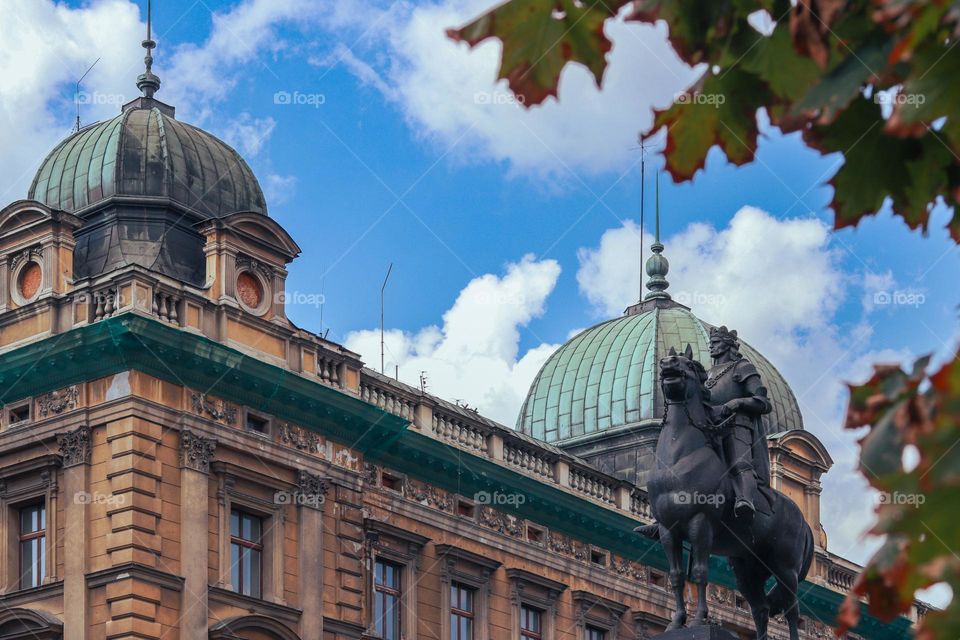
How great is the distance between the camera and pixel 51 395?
34625 millimetres

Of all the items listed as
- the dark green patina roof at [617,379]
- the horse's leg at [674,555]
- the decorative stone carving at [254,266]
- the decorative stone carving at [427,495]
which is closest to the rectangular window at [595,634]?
the decorative stone carving at [427,495]

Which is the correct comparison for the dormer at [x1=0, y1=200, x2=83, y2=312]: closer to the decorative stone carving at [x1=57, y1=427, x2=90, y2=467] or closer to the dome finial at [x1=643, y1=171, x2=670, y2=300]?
the decorative stone carving at [x1=57, y1=427, x2=90, y2=467]

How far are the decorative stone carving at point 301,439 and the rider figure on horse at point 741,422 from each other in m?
17.6

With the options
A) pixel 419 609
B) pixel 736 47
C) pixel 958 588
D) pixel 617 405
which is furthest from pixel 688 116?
pixel 617 405

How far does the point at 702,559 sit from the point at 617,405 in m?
33.8

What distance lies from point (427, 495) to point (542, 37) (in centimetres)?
3359

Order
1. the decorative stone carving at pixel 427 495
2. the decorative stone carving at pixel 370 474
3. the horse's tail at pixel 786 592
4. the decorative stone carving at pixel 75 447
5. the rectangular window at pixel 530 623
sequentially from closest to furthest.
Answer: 1. the horse's tail at pixel 786 592
2. the decorative stone carving at pixel 75 447
3. the decorative stone carving at pixel 370 474
4. the decorative stone carving at pixel 427 495
5. the rectangular window at pixel 530 623

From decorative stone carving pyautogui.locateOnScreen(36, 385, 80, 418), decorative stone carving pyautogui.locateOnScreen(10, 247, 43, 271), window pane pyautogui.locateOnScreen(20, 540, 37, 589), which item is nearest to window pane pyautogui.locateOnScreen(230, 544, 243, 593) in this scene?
window pane pyautogui.locateOnScreen(20, 540, 37, 589)

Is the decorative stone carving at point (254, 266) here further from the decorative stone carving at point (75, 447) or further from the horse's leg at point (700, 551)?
the horse's leg at point (700, 551)

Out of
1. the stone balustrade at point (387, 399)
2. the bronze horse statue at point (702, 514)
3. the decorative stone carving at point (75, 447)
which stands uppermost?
the stone balustrade at point (387, 399)

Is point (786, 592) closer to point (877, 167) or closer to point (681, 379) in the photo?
point (681, 379)

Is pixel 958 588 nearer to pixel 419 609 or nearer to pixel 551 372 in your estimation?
pixel 419 609

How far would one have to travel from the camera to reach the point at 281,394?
36188 mm

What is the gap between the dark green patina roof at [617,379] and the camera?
52.2 metres
